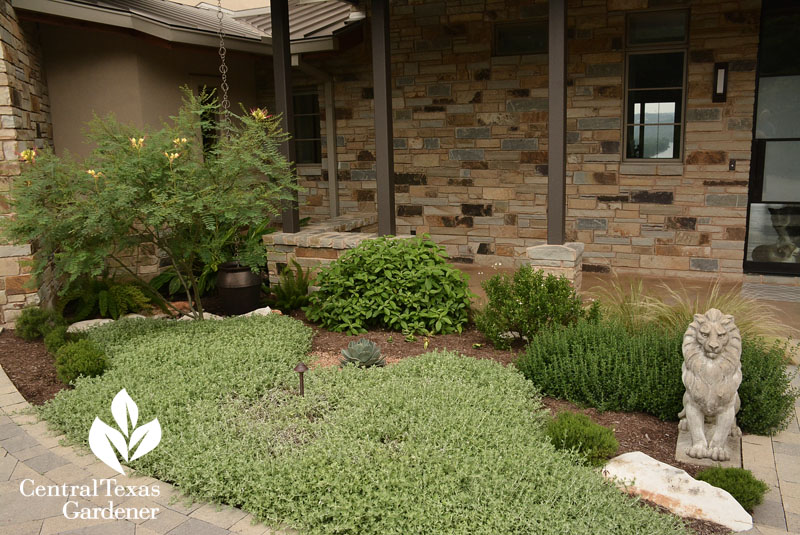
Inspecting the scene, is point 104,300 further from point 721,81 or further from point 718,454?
point 721,81

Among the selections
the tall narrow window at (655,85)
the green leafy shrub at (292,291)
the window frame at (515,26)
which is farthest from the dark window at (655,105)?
the green leafy shrub at (292,291)

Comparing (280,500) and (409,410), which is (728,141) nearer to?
(409,410)

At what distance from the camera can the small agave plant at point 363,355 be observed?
15.9 feet

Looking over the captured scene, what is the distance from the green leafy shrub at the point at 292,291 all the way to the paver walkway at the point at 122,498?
276 centimetres

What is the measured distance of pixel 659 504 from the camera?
3.33m

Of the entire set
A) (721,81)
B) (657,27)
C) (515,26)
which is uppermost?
(515,26)

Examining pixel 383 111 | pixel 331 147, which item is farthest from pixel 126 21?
pixel 331 147

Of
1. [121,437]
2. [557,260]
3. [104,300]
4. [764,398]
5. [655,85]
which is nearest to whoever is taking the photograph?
[121,437]

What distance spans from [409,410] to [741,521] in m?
1.78

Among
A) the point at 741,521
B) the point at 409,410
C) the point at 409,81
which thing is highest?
the point at 409,81

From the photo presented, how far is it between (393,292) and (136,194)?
2293 mm

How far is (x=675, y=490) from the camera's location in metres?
3.36

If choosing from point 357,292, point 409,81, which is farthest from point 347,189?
point 357,292

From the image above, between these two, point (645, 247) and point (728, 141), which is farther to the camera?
point (645, 247)
